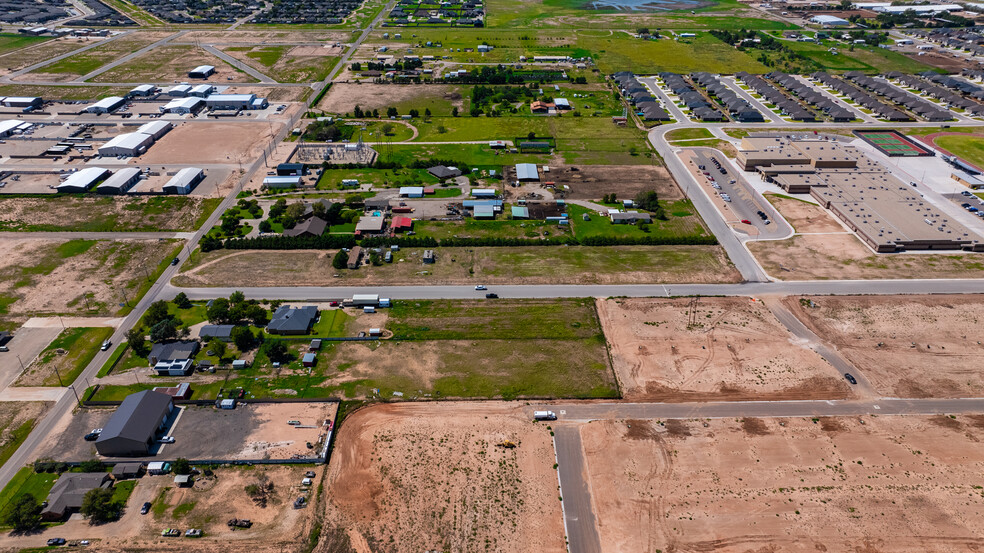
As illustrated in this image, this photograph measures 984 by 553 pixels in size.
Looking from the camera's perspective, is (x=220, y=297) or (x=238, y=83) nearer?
(x=220, y=297)

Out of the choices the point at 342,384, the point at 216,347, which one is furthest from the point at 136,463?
the point at 342,384

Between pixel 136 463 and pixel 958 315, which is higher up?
pixel 958 315

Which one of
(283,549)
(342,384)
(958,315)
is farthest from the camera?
(958,315)

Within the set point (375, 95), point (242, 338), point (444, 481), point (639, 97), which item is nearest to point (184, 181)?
point (242, 338)

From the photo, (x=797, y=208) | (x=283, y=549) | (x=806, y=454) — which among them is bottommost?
(x=283, y=549)

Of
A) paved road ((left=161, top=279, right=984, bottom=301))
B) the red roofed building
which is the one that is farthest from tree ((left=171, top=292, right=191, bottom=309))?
the red roofed building

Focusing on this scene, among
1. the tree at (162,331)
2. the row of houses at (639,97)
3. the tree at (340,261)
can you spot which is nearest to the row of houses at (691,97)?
the row of houses at (639,97)

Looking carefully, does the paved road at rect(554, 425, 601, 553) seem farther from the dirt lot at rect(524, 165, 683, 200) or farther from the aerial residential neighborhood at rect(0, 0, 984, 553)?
the dirt lot at rect(524, 165, 683, 200)

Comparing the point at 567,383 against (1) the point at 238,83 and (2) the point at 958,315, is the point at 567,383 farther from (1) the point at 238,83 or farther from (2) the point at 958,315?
(1) the point at 238,83

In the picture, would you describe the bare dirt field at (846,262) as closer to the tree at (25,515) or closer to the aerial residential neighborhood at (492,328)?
the aerial residential neighborhood at (492,328)
